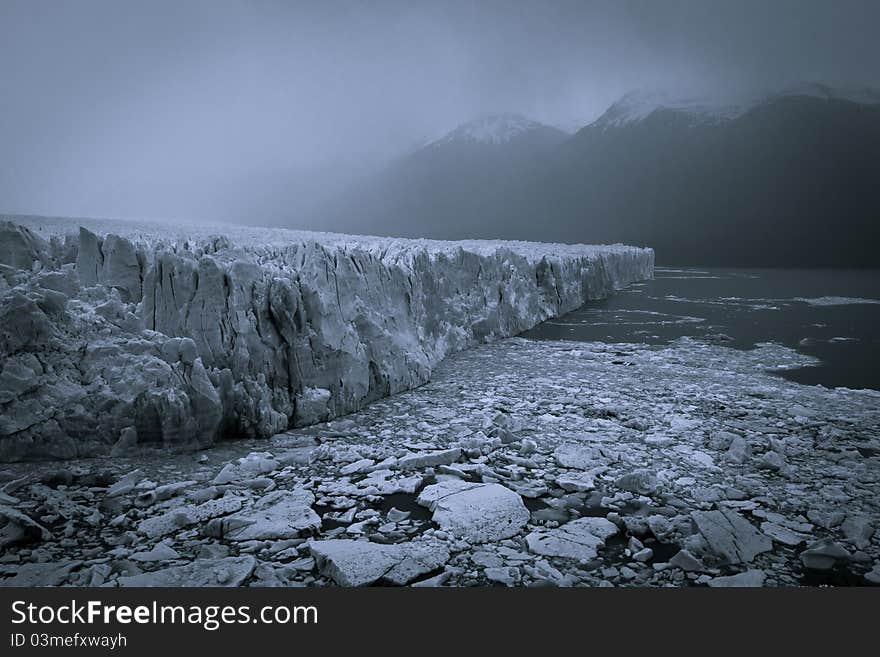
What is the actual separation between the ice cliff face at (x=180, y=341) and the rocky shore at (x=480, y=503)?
0.96 ft

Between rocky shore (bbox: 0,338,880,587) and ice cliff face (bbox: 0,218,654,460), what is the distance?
0.29m

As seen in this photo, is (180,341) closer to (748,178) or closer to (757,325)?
(757,325)

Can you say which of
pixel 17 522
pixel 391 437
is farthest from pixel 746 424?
pixel 17 522

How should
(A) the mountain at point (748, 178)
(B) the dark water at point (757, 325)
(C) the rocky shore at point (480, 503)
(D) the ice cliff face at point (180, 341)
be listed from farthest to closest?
(A) the mountain at point (748, 178) → (B) the dark water at point (757, 325) → (D) the ice cliff face at point (180, 341) → (C) the rocky shore at point (480, 503)

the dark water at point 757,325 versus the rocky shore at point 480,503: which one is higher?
the rocky shore at point 480,503

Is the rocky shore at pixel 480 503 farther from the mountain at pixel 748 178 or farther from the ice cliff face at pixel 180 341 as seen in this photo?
the mountain at pixel 748 178

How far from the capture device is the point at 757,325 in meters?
13.4

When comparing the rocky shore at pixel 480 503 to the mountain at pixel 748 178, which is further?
the mountain at pixel 748 178

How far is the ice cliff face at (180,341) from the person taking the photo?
4176 millimetres

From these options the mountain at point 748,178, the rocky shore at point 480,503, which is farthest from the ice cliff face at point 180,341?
the mountain at point 748,178

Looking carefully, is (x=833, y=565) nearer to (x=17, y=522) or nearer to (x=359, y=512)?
(x=359, y=512)

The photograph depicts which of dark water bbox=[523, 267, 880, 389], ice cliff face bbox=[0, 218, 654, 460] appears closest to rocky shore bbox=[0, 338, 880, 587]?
ice cliff face bbox=[0, 218, 654, 460]

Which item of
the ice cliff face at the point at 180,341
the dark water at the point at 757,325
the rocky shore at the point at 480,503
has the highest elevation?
the ice cliff face at the point at 180,341

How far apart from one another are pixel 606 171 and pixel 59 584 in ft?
308
